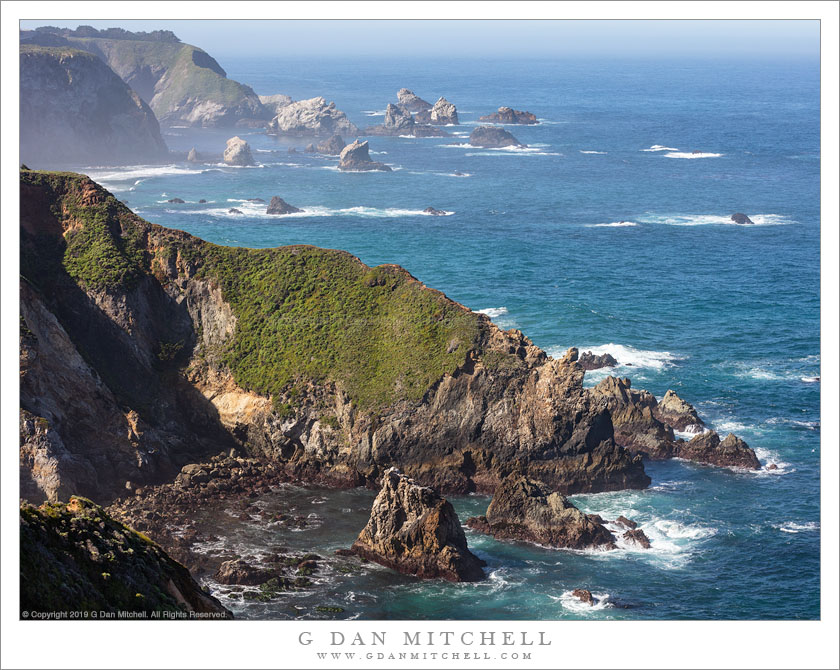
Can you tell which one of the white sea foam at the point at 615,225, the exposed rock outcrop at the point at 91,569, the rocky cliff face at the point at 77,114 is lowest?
the exposed rock outcrop at the point at 91,569

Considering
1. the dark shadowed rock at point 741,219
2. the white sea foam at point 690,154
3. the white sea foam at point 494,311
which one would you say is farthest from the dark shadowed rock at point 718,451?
the white sea foam at point 690,154

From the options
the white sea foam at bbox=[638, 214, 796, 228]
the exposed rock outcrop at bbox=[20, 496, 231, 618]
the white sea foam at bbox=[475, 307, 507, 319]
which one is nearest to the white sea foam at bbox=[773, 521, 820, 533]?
the exposed rock outcrop at bbox=[20, 496, 231, 618]

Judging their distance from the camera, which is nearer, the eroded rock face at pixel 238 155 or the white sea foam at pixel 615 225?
the white sea foam at pixel 615 225

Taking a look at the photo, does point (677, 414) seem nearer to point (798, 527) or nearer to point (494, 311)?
point (798, 527)

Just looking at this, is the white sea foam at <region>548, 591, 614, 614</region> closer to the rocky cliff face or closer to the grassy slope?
the grassy slope

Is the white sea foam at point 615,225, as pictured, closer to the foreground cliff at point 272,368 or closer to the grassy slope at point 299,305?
the grassy slope at point 299,305

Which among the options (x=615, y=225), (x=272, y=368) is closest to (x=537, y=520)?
(x=272, y=368)
